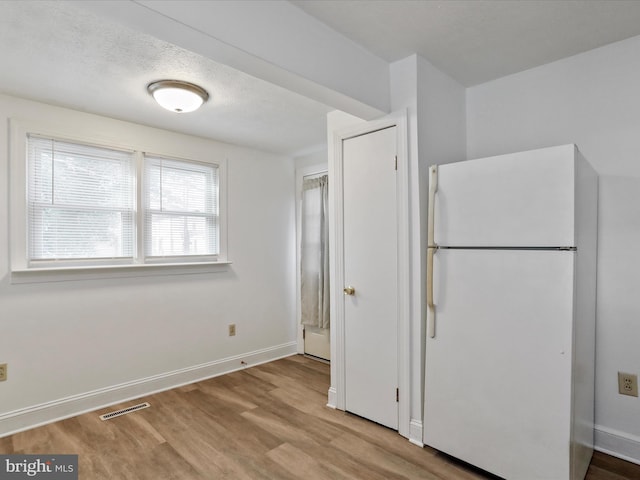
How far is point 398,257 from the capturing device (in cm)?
241

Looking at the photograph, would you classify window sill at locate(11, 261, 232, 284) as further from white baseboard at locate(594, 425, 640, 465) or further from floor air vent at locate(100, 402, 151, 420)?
white baseboard at locate(594, 425, 640, 465)

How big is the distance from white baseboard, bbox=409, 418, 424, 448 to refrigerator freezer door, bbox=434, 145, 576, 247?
3.72 feet

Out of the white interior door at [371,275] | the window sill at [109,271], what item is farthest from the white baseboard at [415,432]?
the window sill at [109,271]

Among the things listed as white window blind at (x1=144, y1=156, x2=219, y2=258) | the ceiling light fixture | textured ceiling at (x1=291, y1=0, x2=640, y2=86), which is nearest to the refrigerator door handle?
textured ceiling at (x1=291, y1=0, x2=640, y2=86)

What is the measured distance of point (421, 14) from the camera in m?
1.90

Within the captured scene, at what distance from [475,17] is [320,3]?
0.82m

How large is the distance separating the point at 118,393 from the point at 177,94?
240 centimetres

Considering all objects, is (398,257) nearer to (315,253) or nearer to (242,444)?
(242,444)

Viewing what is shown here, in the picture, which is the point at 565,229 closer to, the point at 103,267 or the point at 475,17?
the point at 475,17

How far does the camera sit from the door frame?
7.73ft

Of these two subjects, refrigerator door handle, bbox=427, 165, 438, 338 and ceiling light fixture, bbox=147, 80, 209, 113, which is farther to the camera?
ceiling light fixture, bbox=147, 80, 209, 113

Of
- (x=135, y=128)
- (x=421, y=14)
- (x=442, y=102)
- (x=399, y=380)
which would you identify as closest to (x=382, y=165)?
(x=442, y=102)

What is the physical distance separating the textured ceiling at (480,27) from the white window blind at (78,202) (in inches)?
85.0

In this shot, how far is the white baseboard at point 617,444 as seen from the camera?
2104 millimetres
